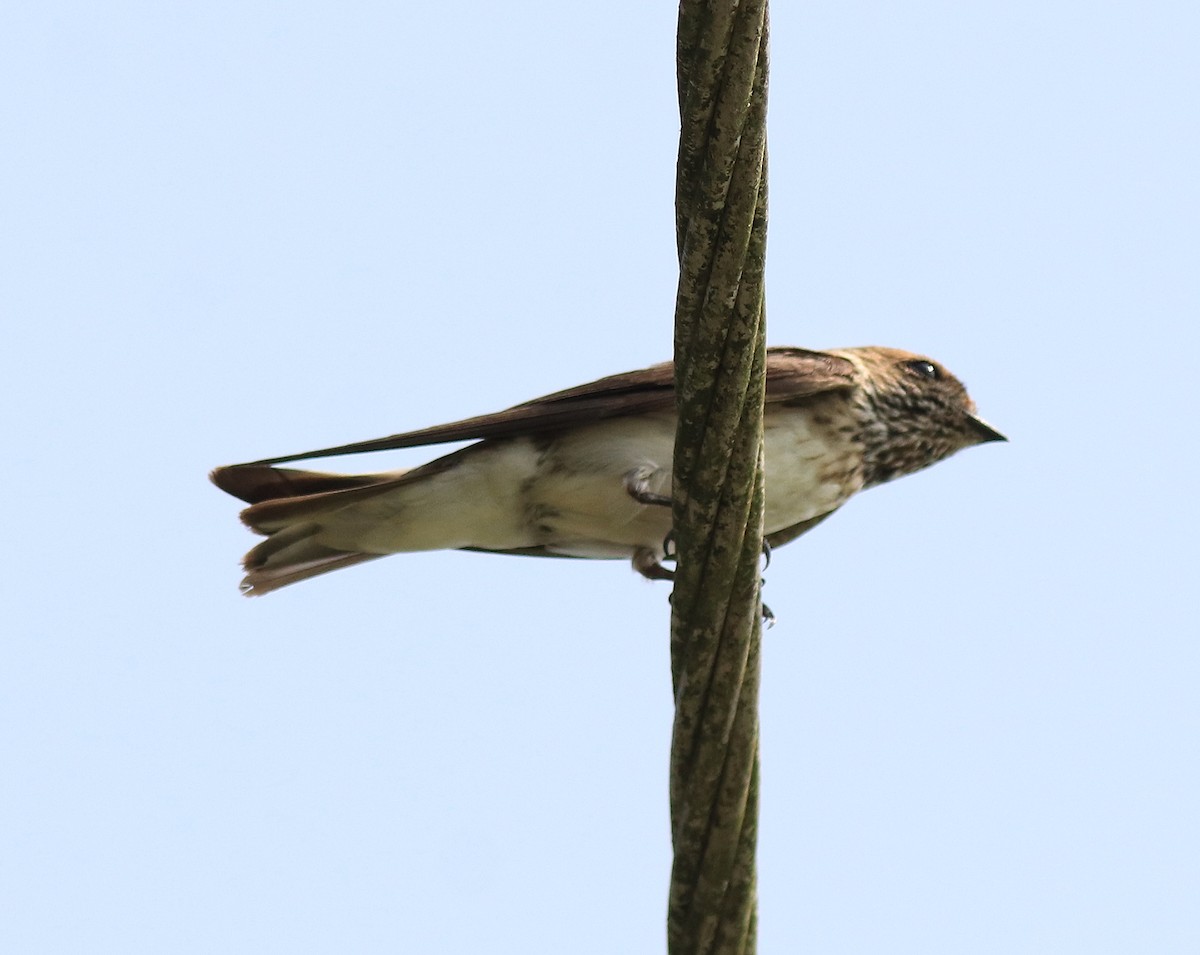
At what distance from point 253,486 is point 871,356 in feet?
8.13

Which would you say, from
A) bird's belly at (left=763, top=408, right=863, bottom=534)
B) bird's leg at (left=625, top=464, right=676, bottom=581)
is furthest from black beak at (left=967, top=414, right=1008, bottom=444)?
bird's leg at (left=625, top=464, right=676, bottom=581)

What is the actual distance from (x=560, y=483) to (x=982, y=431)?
2.12 meters

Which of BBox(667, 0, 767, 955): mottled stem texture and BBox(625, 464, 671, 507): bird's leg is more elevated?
BBox(625, 464, 671, 507): bird's leg

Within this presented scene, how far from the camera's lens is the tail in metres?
5.47

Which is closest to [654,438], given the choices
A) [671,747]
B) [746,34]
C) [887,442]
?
[887,442]

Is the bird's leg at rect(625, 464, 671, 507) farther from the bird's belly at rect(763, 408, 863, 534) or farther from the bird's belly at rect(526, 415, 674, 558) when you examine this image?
the bird's belly at rect(763, 408, 863, 534)

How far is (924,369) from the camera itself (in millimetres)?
6402

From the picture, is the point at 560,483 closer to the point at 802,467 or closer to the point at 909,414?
the point at 802,467

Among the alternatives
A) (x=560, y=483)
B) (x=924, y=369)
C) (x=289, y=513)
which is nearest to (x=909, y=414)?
(x=924, y=369)

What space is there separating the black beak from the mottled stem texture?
11.6 feet

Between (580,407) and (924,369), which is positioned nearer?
(580,407)

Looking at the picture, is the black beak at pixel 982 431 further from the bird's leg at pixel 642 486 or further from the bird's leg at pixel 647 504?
the bird's leg at pixel 642 486

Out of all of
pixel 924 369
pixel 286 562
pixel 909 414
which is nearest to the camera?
pixel 286 562

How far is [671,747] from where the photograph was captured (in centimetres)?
318
